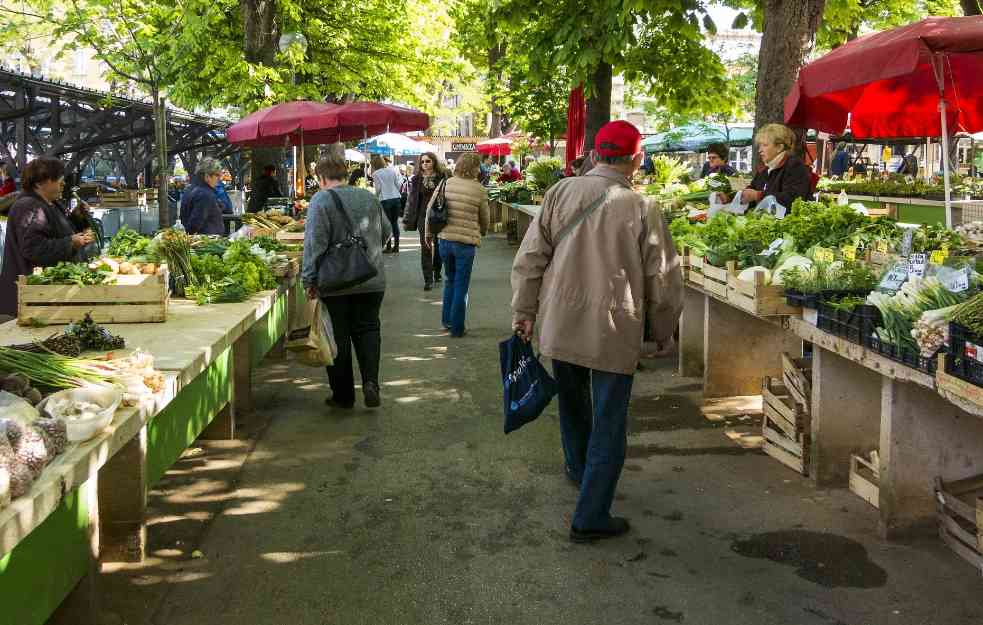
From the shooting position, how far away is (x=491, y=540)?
4734 mm

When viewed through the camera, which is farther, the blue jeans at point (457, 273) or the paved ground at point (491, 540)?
the blue jeans at point (457, 273)

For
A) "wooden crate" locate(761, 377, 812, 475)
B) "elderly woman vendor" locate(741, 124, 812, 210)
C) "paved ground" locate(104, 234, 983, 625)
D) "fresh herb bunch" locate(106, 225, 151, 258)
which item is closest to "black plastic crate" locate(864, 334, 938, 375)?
"paved ground" locate(104, 234, 983, 625)

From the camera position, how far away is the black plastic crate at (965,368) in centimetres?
382

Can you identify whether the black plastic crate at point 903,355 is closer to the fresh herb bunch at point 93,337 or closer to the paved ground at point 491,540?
the paved ground at point 491,540

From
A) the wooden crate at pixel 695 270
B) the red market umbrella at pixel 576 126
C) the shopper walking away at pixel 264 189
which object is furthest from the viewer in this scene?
the shopper walking away at pixel 264 189

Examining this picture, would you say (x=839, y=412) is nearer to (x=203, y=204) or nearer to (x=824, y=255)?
(x=824, y=255)

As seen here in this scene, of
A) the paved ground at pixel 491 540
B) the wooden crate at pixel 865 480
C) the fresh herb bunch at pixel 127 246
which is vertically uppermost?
the fresh herb bunch at pixel 127 246

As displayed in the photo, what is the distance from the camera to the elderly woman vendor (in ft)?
26.0

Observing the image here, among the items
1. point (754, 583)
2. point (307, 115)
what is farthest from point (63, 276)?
point (307, 115)

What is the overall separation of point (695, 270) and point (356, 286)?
2.43 m

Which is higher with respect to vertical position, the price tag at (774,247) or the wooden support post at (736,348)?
the price tag at (774,247)

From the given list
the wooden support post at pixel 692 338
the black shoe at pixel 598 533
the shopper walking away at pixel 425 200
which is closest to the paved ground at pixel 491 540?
the black shoe at pixel 598 533

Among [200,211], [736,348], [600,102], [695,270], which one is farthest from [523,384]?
[600,102]

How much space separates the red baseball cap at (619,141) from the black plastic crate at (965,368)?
1.60 metres
